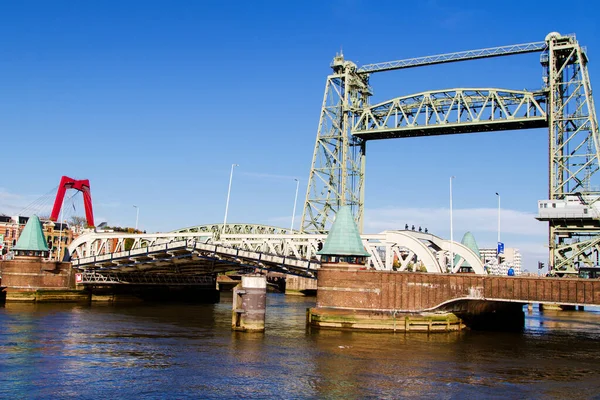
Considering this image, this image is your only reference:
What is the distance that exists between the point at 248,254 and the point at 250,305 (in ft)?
51.0

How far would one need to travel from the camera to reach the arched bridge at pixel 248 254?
211 ft

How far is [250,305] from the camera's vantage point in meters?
56.6

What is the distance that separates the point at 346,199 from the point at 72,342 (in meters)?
41.4

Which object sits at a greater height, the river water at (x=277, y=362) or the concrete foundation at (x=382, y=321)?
the concrete foundation at (x=382, y=321)

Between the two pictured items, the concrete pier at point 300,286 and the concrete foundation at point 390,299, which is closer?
the concrete foundation at point 390,299

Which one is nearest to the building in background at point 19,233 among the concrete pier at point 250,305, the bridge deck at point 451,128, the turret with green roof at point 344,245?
the bridge deck at point 451,128

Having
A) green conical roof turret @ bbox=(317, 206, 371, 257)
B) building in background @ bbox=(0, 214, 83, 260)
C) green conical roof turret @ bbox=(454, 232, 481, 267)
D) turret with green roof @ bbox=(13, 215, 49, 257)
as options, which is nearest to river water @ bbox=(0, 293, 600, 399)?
green conical roof turret @ bbox=(317, 206, 371, 257)

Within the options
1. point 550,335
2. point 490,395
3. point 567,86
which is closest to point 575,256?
point 550,335

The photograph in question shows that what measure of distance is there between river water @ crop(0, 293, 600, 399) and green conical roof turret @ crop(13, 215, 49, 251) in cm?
1845

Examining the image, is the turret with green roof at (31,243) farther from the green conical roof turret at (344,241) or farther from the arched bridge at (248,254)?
the green conical roof turret at (344,241)

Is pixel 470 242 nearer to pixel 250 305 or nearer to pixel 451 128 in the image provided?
pixel 451 128

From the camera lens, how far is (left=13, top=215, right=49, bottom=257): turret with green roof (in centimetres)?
8056

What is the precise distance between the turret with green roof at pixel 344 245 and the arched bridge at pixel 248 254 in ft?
8.21

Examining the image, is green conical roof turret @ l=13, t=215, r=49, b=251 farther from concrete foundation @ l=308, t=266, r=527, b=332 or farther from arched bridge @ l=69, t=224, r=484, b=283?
concrete foundation @ l=308, t=266, r=527, b=332
